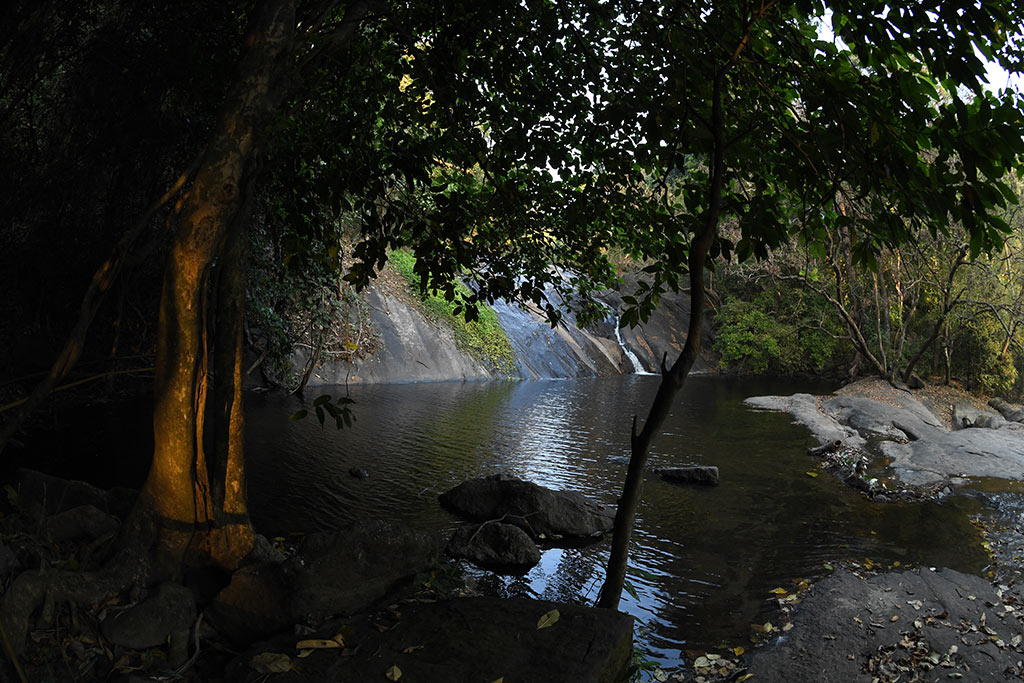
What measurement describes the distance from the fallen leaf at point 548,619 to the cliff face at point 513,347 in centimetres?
1402

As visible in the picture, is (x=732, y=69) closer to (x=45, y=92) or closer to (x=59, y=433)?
(x=45, y=92)

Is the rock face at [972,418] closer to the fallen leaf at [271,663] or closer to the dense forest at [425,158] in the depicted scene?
the dense forest at [425,158]

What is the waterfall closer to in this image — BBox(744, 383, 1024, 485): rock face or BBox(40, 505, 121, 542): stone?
BBox(744, 383, 1024, 485): rock face

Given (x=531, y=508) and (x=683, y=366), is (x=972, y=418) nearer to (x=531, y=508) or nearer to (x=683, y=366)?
(x=531, y=508)

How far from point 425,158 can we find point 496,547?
171 inches

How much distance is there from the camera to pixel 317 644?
14.1 feet

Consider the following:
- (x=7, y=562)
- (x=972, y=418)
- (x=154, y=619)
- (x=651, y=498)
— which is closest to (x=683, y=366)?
(x=154, y=619)

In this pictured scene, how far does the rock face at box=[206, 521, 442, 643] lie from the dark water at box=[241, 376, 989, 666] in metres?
1.90

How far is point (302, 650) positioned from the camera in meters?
4.23

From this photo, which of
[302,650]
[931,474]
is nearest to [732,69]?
[302,650]

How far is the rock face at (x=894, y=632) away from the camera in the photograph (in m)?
5.50

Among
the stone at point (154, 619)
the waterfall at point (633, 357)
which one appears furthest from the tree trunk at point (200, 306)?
the waterfall at point (633, 357)

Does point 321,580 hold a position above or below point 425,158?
below

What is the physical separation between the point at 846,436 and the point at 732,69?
1520 centimetres
